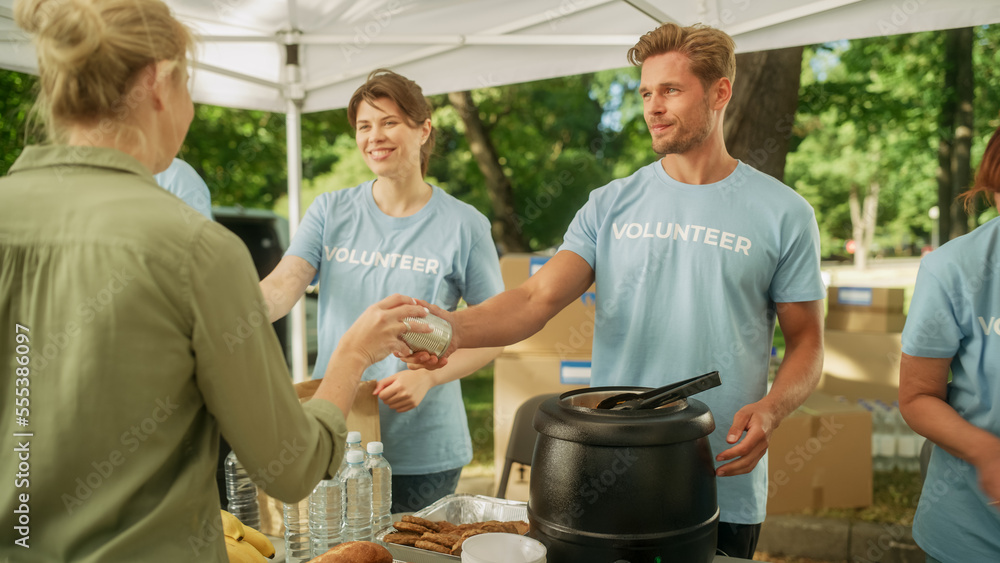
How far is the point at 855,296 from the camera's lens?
5.40m

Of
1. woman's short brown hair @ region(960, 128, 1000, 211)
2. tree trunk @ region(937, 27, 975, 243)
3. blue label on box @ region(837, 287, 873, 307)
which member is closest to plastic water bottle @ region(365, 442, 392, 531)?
woman's short brown hair @ region(960, 128, 1000, 211)

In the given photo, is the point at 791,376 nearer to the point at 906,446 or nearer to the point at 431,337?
the point at 431,337

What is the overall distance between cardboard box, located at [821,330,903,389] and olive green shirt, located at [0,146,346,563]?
5166 millimetres

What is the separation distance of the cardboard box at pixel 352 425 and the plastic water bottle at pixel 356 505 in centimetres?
13

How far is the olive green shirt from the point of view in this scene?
97cm

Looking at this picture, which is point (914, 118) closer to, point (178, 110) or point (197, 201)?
point (197, 201)

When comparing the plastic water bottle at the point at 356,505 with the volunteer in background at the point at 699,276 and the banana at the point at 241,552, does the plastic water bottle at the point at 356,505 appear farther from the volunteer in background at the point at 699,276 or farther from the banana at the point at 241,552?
the volunteer in background at the point at 699,276

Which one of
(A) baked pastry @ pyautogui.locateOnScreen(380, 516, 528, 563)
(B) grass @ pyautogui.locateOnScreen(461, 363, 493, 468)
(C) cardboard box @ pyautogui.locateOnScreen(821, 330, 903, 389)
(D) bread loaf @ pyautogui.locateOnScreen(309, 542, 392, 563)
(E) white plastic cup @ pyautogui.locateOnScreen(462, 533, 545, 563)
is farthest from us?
(B) grass @ pyautogui.locateOnScreen(461, 363, 493, 468)

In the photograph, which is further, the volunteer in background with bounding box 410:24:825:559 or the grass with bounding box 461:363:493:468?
the grass with bounding box 461:363:493:468

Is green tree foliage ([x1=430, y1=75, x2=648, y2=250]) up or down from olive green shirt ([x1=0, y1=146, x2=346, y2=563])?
up

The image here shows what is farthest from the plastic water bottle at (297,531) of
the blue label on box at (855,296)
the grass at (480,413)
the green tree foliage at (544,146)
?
the green tree foliage at (544,146)

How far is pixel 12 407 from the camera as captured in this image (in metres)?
1.00

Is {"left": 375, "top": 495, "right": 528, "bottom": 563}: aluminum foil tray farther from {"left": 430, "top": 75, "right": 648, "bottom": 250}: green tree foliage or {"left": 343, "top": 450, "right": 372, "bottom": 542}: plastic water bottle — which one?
{"left": 430, "top": 75, "right": 648, "bottom": 250}: green tree foliage

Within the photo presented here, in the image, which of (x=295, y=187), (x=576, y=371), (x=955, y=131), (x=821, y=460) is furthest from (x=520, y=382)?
(x=955, y=131)
